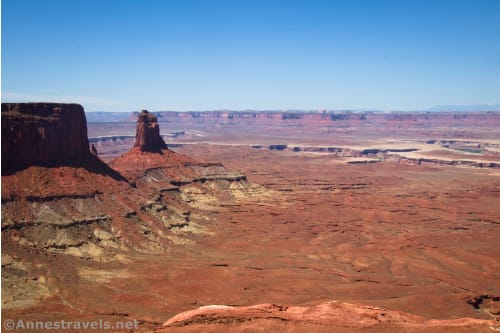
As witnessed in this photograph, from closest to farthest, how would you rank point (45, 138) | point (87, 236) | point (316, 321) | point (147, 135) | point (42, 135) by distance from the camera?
point (316, 321)
point (87, 236)
point (42, 135)
point (45, 138)
point (147, 135)

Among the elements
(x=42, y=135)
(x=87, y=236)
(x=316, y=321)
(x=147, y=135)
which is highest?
(x=42, y=135)

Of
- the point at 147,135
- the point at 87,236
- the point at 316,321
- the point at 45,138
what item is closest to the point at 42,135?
the point at 45,138

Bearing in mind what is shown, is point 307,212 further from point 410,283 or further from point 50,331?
point 50,331

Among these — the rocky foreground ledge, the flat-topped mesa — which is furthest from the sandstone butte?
the flat-topped mesa

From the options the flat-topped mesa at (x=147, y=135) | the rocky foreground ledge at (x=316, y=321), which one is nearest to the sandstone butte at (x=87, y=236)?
the rocky foreground ledge at (x=316, y=321)

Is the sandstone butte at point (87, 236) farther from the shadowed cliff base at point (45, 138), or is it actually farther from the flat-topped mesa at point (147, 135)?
the flat-topped mesa at point (147, 135)

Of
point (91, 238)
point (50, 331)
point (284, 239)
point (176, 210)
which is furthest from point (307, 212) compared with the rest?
point (50, 331)

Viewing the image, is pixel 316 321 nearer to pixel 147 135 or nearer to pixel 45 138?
pixel 45 138
